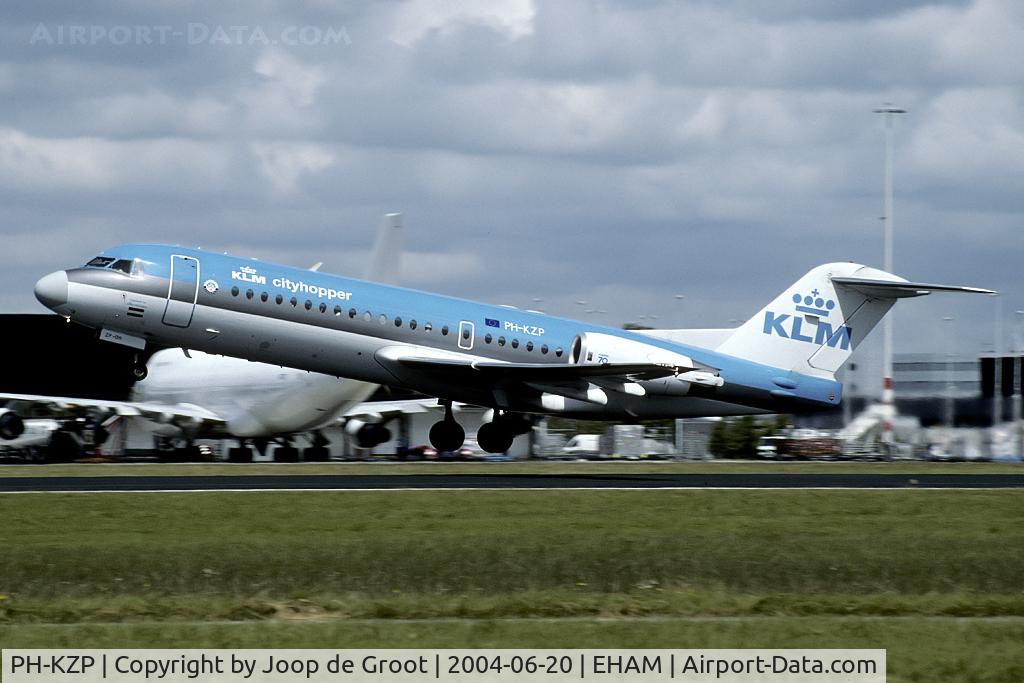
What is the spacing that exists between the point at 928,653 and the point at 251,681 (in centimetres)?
540

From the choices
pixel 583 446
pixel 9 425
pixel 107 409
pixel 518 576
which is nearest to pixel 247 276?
pixel 107 409

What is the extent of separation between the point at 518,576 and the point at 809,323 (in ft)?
76.4

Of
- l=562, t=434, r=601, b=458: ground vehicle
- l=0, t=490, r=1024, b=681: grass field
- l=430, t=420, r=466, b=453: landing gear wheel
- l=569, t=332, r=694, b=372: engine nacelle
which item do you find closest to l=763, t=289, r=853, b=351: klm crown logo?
l=569, t=332, r=694, b=372: engine nacelle

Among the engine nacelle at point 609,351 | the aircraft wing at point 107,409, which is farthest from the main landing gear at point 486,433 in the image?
the aircraft wing at point 107,409

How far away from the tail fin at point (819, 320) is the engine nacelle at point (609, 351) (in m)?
2.79

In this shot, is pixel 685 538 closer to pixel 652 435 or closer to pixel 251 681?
pixel 251 681

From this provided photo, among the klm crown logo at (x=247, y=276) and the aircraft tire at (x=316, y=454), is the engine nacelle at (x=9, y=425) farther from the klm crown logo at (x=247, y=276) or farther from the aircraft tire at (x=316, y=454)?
the klm crown logo at (x=247, y=276)

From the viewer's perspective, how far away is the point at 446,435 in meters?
36.7

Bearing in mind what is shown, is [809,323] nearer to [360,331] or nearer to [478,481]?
[478,481]

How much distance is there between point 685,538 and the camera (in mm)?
19109

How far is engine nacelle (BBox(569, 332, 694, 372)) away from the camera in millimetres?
35125

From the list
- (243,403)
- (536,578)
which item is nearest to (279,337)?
(243,403)

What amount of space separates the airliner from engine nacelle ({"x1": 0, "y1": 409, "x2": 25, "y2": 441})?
1.2 inches

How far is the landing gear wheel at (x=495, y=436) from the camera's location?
36.8 meters
